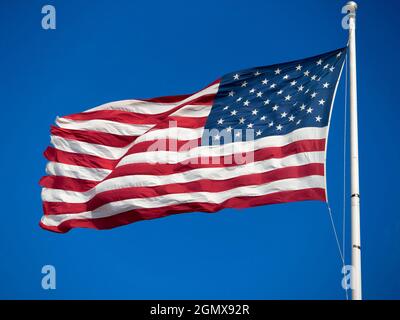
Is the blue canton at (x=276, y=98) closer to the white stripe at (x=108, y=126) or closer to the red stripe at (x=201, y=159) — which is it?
the red stripe at (x=201, y=159)

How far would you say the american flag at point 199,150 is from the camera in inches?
703

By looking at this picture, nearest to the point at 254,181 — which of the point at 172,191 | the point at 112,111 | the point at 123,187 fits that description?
the point at 172,191

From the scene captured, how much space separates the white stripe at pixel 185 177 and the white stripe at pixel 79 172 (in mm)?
465

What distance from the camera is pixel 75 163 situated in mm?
20969

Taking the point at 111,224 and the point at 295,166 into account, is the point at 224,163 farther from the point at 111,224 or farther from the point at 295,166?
the point at 111,224

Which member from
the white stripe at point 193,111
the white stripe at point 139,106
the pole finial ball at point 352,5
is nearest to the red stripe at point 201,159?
the white stripe at point 193,111

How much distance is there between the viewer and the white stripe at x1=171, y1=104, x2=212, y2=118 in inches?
793

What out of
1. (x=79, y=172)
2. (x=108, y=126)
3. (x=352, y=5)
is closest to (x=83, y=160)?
(x=79, y=172)

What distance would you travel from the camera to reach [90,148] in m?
21.1

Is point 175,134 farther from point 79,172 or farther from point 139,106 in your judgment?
point 79,172

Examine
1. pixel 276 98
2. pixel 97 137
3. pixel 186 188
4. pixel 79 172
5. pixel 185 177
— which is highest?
pixel 276 98

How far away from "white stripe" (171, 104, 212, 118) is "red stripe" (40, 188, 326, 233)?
109 inches

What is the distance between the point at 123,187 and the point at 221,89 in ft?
12.0

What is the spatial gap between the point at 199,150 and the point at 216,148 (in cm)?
47
